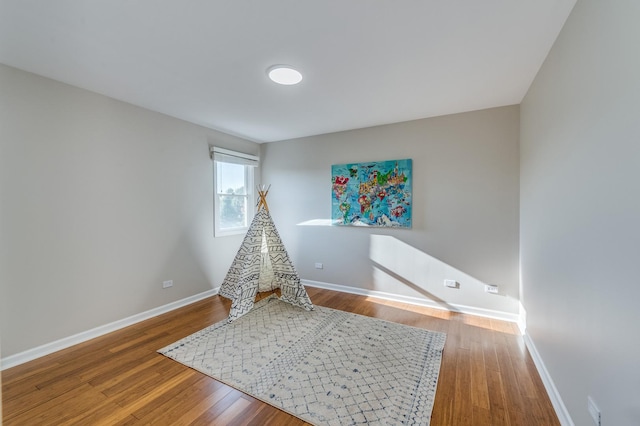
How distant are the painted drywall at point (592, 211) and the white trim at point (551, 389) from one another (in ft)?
0.22

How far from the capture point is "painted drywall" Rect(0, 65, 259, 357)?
87.7 inches

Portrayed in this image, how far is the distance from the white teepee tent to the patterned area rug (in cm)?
23

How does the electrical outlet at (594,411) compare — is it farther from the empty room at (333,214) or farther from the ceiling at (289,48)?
the ceiling at (289,48)

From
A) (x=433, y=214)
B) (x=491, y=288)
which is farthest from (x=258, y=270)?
(x=491, y=288)

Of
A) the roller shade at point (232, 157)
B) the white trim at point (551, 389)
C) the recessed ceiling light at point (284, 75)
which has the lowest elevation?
the white trim at point (551, 389)

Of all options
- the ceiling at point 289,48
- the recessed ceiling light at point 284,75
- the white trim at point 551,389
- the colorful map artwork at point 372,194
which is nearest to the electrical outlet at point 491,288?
the white trim at point 551,389

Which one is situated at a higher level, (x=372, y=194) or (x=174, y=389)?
(x=372, y=194)

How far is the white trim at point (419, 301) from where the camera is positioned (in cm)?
313

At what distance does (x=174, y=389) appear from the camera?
6.41ft

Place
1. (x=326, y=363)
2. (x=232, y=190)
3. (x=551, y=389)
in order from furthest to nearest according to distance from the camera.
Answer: (x=232, y=190) < (x=326, y=363) < (x=551, y=389)

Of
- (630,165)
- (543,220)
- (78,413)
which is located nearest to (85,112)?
(78,413)

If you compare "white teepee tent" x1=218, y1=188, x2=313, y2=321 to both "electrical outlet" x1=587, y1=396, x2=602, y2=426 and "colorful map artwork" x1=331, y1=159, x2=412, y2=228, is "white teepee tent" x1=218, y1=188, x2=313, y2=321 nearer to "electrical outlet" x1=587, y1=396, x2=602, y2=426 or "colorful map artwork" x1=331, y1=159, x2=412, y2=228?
"colorful map artwork" x1=331, y1=159, x2=412, y2=228

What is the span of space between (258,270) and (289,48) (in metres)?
2.46

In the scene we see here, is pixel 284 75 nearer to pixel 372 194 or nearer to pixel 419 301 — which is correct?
pixel 372 194
